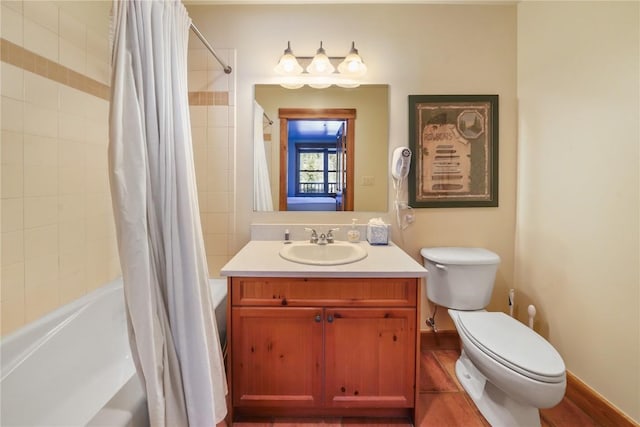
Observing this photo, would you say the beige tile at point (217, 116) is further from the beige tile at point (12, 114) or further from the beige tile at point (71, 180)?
the beige tile at point (12, 114)

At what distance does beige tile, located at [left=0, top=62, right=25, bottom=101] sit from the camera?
1.16m

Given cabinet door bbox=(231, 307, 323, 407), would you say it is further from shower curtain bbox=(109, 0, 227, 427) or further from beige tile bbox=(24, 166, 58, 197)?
beige tile bbox=(24, 166, 58, 197)

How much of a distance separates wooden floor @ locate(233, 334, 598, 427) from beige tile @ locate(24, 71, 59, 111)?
5.57 ft

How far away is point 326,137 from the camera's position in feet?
6.24

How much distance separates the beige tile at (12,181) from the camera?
118cm

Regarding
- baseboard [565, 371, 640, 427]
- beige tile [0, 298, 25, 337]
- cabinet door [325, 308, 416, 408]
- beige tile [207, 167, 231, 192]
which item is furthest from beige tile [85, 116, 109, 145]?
baseboard [565, 371, 640, 427]

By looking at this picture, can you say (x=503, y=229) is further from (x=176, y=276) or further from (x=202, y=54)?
(x=202, y=54)

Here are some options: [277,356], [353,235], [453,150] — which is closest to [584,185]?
[453,150]

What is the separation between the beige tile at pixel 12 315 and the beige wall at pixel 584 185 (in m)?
2.59

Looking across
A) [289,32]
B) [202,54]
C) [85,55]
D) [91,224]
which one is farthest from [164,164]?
[289,32]

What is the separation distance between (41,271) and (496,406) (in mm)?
2183

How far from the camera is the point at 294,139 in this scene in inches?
74.9

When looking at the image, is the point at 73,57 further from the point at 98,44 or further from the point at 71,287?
the point at 71,287

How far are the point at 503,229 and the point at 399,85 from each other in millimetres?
1162
